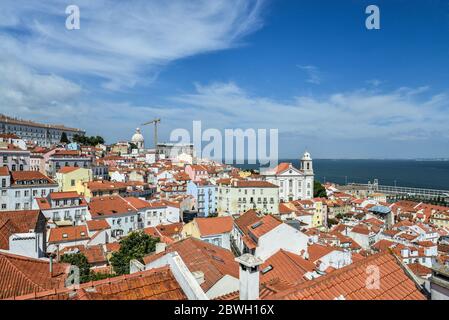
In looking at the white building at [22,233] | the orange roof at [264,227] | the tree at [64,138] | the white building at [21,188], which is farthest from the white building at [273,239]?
the tree at [64,138]

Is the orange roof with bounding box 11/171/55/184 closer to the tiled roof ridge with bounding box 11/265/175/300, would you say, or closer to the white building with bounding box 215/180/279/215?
the white building with bounding box 215/180/279/215

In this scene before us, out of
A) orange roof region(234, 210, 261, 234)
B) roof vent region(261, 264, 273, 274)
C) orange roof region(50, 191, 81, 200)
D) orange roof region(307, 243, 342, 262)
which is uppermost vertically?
orange roof region(50, 191, 81, 200)

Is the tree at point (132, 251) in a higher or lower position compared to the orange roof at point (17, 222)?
lower

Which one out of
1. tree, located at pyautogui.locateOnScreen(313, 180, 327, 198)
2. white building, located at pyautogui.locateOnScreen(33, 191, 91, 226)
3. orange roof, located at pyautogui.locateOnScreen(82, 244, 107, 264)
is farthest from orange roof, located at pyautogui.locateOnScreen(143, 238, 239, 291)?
tree, located at pyautogui.locateOnScreen(313, 180, 327, 198)

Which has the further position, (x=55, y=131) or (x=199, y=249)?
(x=55, y=131)

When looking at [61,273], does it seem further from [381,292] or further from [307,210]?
[307,210]

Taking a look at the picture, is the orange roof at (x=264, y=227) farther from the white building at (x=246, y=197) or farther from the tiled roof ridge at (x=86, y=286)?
the white building at (x=246, y=197)
